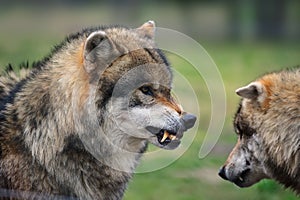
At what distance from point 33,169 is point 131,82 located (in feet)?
3.69

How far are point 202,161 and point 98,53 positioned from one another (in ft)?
17.3

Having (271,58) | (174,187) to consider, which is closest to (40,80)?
(174,187)

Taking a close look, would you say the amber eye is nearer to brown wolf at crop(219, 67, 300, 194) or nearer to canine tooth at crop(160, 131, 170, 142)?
canine tooth at crop(160, 131, 170, 142)

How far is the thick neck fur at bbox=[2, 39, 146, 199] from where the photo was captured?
6.60 m

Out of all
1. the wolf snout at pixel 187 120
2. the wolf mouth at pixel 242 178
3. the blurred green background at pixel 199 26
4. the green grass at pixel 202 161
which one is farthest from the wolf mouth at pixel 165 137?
the blurred green background at pixel 199 26

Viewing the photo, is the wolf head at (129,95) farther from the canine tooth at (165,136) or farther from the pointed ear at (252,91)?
the pointed ear at (252,91)

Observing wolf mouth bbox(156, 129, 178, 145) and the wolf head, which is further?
wolf mouth bbox(156, 129, 178, 145)

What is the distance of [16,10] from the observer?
87.4ft

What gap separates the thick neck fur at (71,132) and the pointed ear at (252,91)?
1129mm

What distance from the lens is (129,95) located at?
21.9 feet

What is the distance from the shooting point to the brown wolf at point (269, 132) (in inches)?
272

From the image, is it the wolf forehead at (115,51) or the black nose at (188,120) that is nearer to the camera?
the wolf forehead at (115,51)

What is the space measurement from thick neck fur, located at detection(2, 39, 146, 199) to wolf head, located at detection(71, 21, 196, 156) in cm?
2

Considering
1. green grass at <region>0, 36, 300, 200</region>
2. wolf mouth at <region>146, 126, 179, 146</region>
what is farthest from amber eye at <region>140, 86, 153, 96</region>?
green grass at <region>0, 36, 300, 200</region>
